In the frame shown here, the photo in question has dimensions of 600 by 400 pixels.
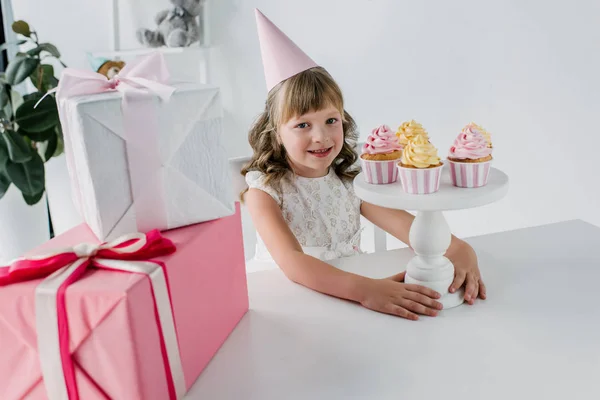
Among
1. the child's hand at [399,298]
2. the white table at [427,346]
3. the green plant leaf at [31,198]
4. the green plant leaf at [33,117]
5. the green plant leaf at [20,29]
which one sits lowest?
the green plant leaf at [31,198]

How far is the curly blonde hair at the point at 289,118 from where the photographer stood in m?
1.35

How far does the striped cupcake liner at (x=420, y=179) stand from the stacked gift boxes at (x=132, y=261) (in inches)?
10.8

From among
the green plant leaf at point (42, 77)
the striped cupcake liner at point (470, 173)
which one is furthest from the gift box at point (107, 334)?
the green plant leaf at point (42, 77)

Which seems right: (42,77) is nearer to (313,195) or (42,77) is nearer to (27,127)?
(27,127)

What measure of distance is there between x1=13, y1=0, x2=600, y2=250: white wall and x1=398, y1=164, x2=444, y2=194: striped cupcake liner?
4.39ft

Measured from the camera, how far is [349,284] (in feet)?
3.25

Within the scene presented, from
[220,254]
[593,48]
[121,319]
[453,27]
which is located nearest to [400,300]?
[220,254]

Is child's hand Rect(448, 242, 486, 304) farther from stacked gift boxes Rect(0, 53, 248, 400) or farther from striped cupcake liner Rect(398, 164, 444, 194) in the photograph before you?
stacked gift boxes Rect(0, 53, 248, 400)

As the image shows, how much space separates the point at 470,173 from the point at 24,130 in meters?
1.82

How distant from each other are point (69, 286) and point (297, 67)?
713mm

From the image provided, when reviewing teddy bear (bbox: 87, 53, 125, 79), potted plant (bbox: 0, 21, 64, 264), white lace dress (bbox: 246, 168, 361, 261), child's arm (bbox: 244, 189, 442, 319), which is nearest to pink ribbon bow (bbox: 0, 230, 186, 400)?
child's arm (bbox: 244, 189, 442, 319)

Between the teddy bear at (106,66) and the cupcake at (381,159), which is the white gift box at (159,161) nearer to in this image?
the cupcake at (381,159)

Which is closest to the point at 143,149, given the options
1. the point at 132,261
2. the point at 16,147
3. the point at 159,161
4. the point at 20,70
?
the point at 159,161

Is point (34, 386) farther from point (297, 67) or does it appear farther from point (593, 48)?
point (593, 48)
